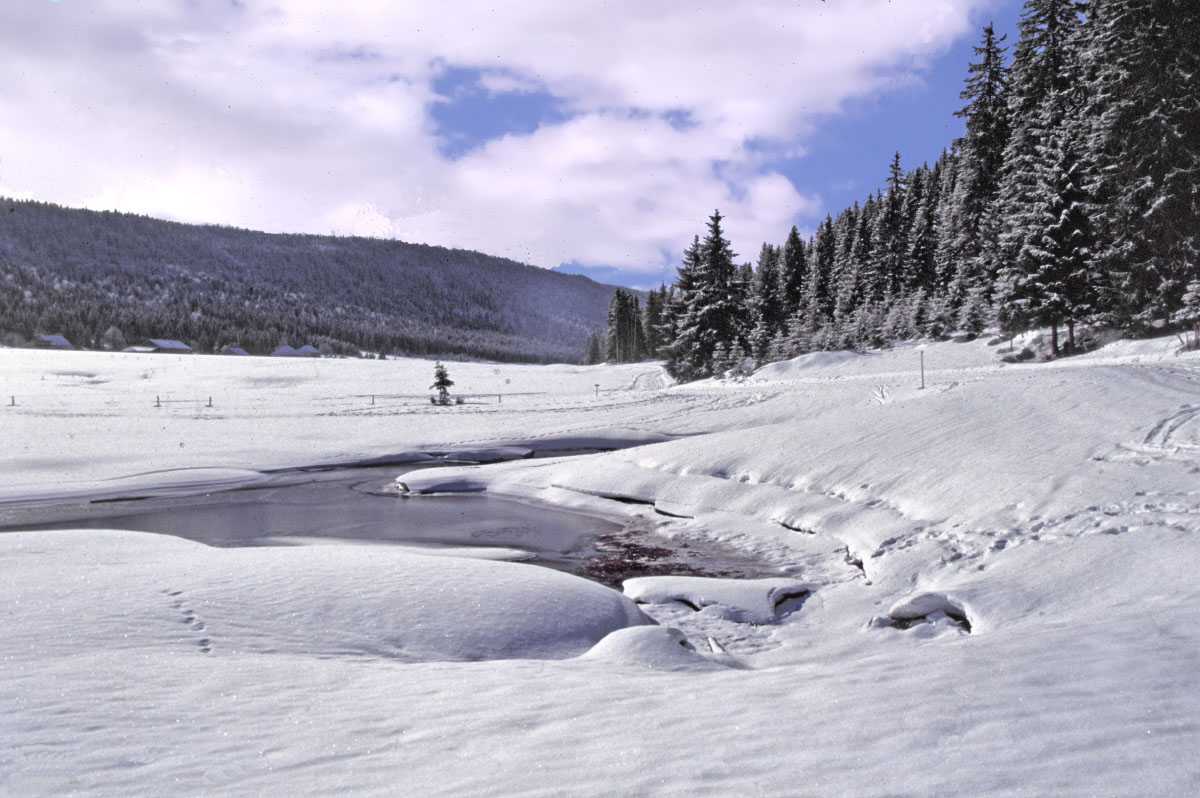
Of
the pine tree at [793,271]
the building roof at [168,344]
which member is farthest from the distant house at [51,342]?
the pine tree at [793,271]

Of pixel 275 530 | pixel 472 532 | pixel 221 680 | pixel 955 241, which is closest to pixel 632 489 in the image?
pixel 472 532

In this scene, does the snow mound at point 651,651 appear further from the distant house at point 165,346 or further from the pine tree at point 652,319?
the distant house at point 165,346

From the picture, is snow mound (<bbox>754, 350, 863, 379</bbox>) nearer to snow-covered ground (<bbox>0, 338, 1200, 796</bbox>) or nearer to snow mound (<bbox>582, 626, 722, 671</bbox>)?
snow-covered ground (<bbox>0, 338, 1200, 796</bbox>)

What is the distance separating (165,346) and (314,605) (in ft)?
388

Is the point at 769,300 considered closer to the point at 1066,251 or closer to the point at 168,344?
the point at 1066,251

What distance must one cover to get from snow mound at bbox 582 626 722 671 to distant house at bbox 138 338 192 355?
4587 inches

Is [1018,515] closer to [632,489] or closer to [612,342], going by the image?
[632,489]

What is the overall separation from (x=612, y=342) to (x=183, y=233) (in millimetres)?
162157

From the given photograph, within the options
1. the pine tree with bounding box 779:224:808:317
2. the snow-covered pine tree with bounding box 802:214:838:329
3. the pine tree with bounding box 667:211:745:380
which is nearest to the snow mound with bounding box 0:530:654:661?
the pine tree with bounding box 667:211:745:380

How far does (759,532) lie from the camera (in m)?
13.1

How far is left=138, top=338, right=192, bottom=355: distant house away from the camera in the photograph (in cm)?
10294

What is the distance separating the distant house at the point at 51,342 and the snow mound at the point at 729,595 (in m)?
119

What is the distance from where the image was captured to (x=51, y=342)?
9706 cm

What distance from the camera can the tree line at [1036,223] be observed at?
2430 cm
